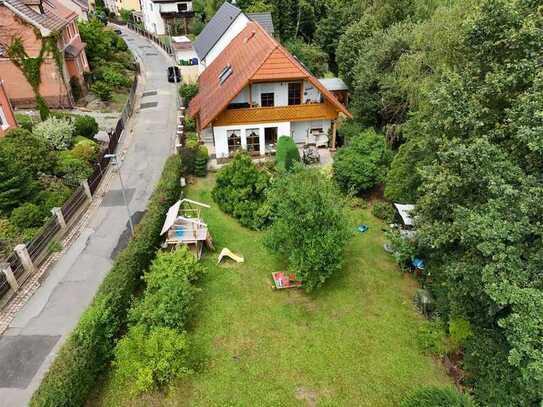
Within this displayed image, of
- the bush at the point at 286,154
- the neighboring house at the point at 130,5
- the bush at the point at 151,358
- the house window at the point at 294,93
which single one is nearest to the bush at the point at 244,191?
the bush at the point at 286,154

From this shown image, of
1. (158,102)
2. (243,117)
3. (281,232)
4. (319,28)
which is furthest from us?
(319,28)

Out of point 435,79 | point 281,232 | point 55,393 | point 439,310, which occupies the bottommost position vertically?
point 439,310

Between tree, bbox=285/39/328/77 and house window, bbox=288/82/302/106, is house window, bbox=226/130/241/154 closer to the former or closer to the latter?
house window, bbox=288/82/302/106

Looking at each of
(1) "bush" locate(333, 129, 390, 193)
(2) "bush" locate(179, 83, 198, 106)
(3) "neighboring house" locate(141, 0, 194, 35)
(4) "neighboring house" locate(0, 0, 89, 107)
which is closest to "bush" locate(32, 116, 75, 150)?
(4) "neighboring house" locate(0, 0, 89, 107)

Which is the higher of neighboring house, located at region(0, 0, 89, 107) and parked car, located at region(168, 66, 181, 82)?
neighboring house, located at region(0, 0, 89, 107)

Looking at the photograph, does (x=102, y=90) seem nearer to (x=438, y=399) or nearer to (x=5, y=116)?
(x=5, y=116)

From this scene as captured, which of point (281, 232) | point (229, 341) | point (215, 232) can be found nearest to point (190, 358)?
point (229, 341)

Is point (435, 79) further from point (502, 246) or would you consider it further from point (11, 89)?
point (11, 89)
